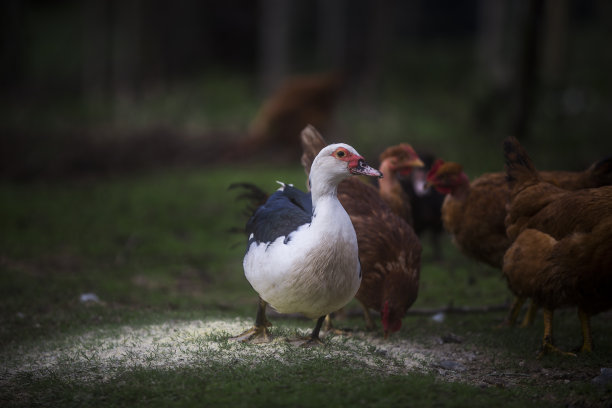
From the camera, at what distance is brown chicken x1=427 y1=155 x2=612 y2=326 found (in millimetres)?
6258

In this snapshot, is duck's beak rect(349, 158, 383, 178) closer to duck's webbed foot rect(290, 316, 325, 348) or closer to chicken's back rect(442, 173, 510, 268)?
duck's webbed foot rect(290, 316, 325, 348)

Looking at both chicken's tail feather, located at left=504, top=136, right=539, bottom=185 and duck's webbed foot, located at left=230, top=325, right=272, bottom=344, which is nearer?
duck's webbed foot, located at left=230, top=325, right=272, bottom=344

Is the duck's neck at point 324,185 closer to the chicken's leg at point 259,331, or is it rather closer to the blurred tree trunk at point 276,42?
the chicken's leg at point 259,331

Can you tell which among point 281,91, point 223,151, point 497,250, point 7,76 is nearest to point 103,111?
point 7,76

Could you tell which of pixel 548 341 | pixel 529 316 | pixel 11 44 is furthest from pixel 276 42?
pixel 548 341

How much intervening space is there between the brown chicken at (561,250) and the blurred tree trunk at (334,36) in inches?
585

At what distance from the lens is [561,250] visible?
5.05 metres

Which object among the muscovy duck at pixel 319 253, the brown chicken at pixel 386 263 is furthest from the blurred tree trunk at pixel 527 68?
the muscovy duck at pixel 319 253

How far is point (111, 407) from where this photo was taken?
4031 millimetres

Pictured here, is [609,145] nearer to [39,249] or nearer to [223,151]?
[223,151]

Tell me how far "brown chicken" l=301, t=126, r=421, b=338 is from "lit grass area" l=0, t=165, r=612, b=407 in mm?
307

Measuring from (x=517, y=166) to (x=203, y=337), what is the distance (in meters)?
3.12

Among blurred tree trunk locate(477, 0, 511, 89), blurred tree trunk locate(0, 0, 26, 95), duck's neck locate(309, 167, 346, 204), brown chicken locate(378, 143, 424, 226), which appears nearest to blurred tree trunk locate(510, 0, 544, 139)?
blurred tree trunk locate(477, 0, 511, 89)

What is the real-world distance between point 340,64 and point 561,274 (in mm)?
15756
